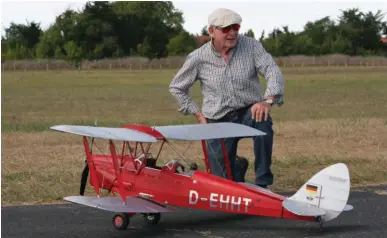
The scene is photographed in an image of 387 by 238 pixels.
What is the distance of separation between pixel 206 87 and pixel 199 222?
4.55 feet

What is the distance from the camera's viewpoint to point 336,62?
295ft

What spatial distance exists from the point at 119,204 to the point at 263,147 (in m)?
1.61

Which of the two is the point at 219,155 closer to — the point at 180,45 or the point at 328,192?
the point at 328,192

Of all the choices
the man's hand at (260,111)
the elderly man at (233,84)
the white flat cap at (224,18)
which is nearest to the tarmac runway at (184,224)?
the elderly man at (233,84)

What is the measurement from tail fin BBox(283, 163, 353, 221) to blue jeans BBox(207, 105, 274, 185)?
1.22m

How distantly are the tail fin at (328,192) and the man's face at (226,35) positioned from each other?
1750 millimetres

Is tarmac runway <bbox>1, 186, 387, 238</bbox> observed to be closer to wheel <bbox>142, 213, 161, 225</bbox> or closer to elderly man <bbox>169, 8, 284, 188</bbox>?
wheel <bbox>142, 213, 161, 225</bbox>

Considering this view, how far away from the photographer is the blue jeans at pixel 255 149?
743 centimetres

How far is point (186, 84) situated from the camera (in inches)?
306

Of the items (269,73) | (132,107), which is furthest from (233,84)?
(132,107)

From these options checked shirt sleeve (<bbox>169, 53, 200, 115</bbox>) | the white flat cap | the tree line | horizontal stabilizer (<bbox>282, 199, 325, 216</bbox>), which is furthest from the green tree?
horizontal stabilizer (<bbox>282, 199, 325, 216</bbox>)

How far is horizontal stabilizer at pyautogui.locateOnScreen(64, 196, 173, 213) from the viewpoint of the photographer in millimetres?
6414

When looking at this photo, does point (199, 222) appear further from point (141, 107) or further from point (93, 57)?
point (93, 57)

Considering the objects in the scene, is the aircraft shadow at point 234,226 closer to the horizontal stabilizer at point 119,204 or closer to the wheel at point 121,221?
the wheel at point 121,221
